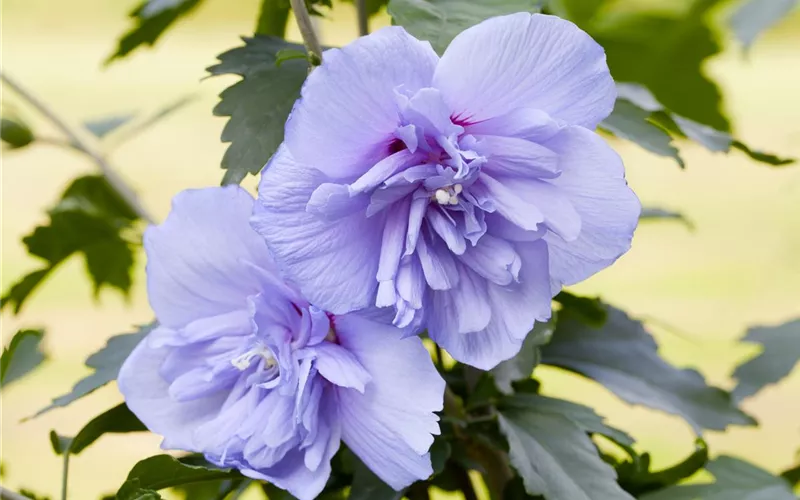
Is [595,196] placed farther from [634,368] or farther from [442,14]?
[634,368]

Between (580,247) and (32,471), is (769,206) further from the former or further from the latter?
(580,247)

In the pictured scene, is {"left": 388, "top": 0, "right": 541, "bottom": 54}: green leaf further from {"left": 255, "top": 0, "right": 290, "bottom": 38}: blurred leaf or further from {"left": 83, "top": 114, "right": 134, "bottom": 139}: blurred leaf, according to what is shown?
{"left": 83, "top": 114, "right": 134, "bottom": 139}: blurred leaf

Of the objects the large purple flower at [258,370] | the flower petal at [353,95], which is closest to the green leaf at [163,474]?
the large purple flower at [258,370]

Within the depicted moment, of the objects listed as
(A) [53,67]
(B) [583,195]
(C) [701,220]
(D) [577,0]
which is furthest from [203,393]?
(A) [53,67]

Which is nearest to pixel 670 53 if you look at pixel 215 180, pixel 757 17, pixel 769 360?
pixel 757 17

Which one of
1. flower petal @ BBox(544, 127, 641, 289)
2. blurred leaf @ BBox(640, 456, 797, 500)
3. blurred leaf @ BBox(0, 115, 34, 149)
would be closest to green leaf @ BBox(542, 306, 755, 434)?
blurred leaf @ BBox(640, 456, 797, 500)

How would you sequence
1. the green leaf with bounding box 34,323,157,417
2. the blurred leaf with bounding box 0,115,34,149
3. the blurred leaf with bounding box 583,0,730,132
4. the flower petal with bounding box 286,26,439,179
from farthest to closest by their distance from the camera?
the blurred leaf with bounding box 583,0,730,132, the blurred leaf with bounding box 0,115,34,149, the green leaf with bounding box 34,323,157,417, the flower petal with bounding box 286,26,439,179

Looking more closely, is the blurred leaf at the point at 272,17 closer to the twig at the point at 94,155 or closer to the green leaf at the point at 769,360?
the twig at the point at 94,155
